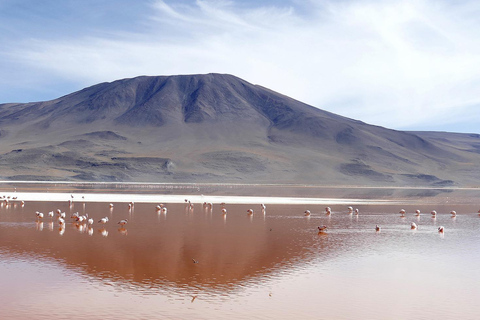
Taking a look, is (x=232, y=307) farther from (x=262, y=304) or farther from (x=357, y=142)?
(x=357, y=142)

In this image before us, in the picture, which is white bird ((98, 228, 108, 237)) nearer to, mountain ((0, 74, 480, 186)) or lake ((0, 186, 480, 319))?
lake ((0, 186, 480, 319))

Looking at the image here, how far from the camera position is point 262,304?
44.5ft

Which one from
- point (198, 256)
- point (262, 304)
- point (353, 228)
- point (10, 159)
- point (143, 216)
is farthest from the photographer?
point (10, 159)

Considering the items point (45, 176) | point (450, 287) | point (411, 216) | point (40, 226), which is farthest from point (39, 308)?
point (45, 176)

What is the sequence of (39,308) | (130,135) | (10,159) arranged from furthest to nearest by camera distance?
(130,135), (10,159), (39,308)

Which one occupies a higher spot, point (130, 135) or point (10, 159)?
point (130, 135)

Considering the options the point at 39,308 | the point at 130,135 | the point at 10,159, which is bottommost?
the point at 39,308

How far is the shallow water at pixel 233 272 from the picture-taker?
13109 millimetres

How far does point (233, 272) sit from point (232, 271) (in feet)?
0.57

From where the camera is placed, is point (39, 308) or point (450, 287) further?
point (450, 287)

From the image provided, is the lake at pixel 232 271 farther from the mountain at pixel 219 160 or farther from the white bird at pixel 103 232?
the mountain at pixel 219 160

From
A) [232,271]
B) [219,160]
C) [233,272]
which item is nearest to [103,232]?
[232,271]

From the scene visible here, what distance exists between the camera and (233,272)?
17.2m

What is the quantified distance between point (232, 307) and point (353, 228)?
19.5 meters
